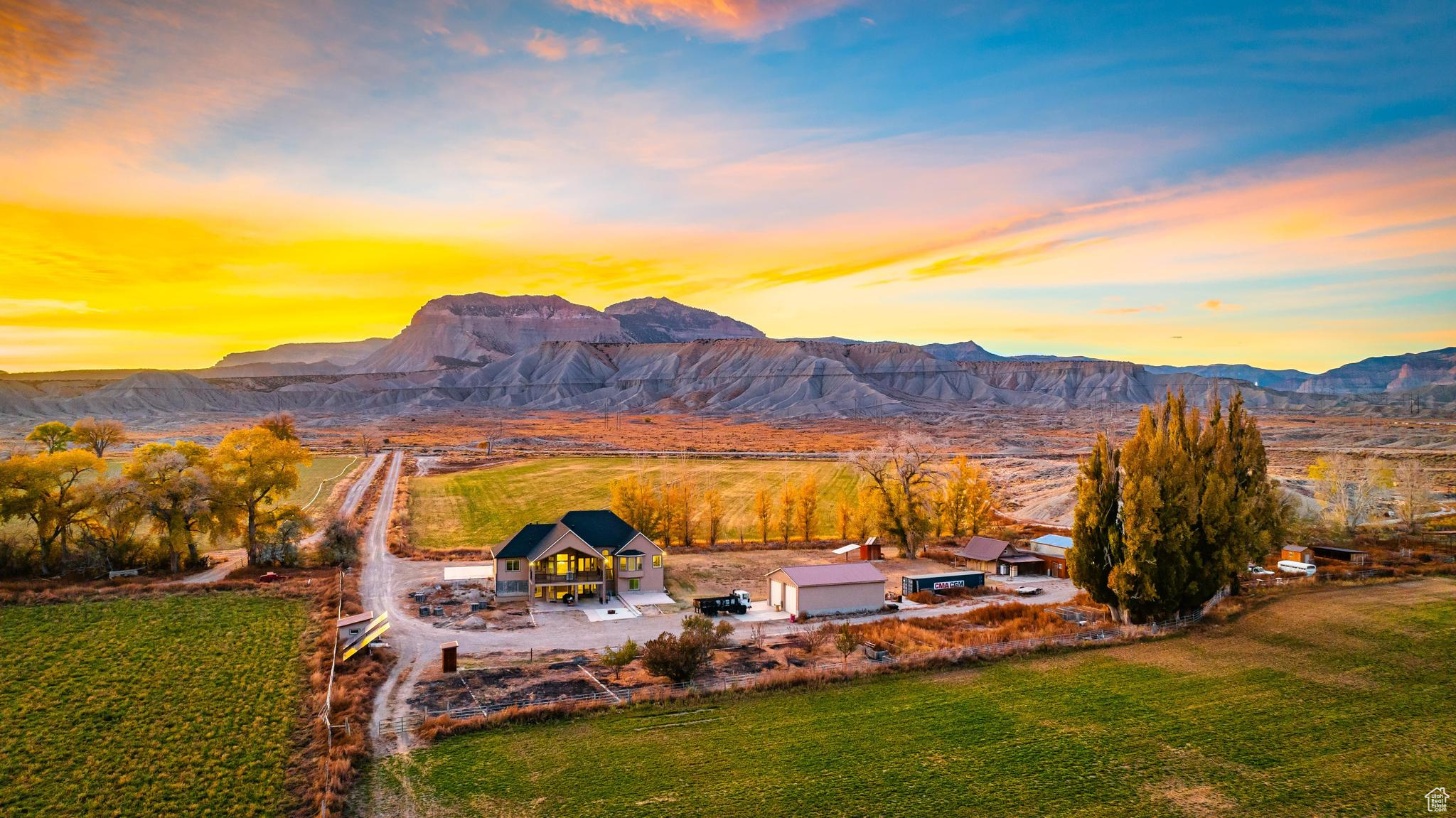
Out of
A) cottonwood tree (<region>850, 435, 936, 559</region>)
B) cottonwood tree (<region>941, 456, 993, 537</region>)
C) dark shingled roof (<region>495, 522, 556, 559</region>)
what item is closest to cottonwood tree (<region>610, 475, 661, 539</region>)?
dark shingled roof (<region>495, 522, 556, 559</region>)

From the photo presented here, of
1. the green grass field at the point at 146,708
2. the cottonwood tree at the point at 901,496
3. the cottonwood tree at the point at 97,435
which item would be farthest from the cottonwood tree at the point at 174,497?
the cottonwood tree at the point at 901,496

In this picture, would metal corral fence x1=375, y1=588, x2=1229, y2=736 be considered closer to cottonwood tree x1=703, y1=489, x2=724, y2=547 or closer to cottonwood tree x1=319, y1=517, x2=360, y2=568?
cottonwood tree x1=319, y1=517, x2=360, y2=568

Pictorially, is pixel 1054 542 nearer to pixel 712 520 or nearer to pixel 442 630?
pixel 712 520

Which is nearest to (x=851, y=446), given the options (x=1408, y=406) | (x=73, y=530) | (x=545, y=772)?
(x=73, y=530)

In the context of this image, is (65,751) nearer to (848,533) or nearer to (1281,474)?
(848,533)

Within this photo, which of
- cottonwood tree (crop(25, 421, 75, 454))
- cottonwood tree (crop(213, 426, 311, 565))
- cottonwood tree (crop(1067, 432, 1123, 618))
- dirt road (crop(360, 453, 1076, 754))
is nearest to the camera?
dirt road (crop(360, 453, 1076, 754))

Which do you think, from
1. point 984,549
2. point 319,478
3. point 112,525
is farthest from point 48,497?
point 984,549
